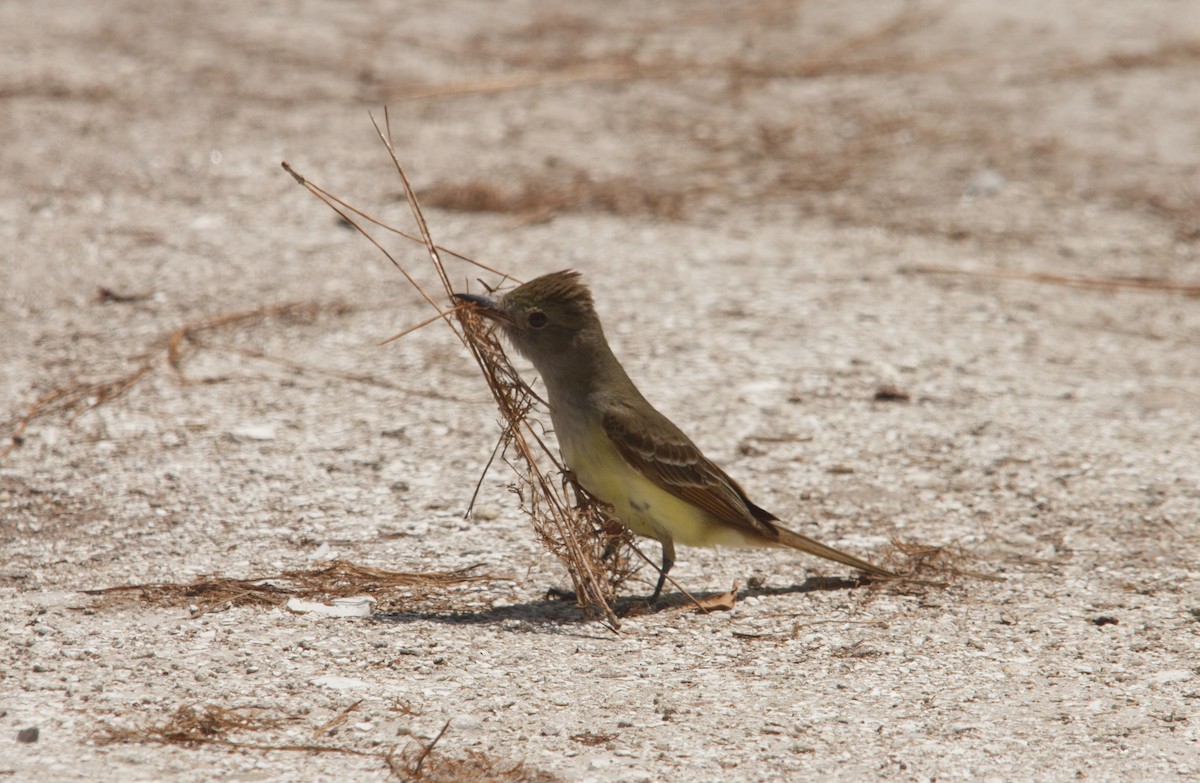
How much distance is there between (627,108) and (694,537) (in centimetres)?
650

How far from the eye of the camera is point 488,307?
14.7ft

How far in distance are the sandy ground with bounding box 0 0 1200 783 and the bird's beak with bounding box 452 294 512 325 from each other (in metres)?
0.97

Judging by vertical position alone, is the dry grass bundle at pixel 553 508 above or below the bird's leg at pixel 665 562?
above

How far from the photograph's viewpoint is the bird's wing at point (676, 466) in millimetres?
4449

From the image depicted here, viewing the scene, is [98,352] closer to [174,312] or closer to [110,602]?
[174,312]

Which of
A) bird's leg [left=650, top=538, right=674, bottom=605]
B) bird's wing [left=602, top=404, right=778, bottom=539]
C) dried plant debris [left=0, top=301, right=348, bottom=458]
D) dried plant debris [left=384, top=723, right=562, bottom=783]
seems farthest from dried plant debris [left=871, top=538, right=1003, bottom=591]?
dried plant debris [left=0, top=301, right=348, bottom=458]

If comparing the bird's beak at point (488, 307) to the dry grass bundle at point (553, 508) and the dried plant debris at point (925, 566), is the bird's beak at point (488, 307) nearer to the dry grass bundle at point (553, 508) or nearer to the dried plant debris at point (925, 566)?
the dry grass bundle at point (553, 508)

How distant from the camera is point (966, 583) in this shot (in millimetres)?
4910

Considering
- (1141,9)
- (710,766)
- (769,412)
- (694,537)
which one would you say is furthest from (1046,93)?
(710,766)

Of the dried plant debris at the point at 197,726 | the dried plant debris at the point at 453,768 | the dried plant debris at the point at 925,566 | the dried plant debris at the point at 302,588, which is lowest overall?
the dried plant debris at the point at 925,566

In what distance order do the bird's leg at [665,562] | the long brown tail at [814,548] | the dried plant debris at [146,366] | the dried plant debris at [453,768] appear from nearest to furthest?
the dried plant debris at [453,768]
the bird's leg at [665,562]
the long brown tail at [814,548]
the dried plant debris at [146,366]

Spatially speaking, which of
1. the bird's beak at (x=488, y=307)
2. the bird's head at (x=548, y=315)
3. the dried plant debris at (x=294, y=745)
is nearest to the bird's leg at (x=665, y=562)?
the bird's head at (x=548, y=315)

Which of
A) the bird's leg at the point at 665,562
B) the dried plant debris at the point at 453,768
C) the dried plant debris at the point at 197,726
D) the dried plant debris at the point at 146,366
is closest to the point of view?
the dried plant debris at the point at 453,768

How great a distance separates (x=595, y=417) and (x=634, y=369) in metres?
2.29
